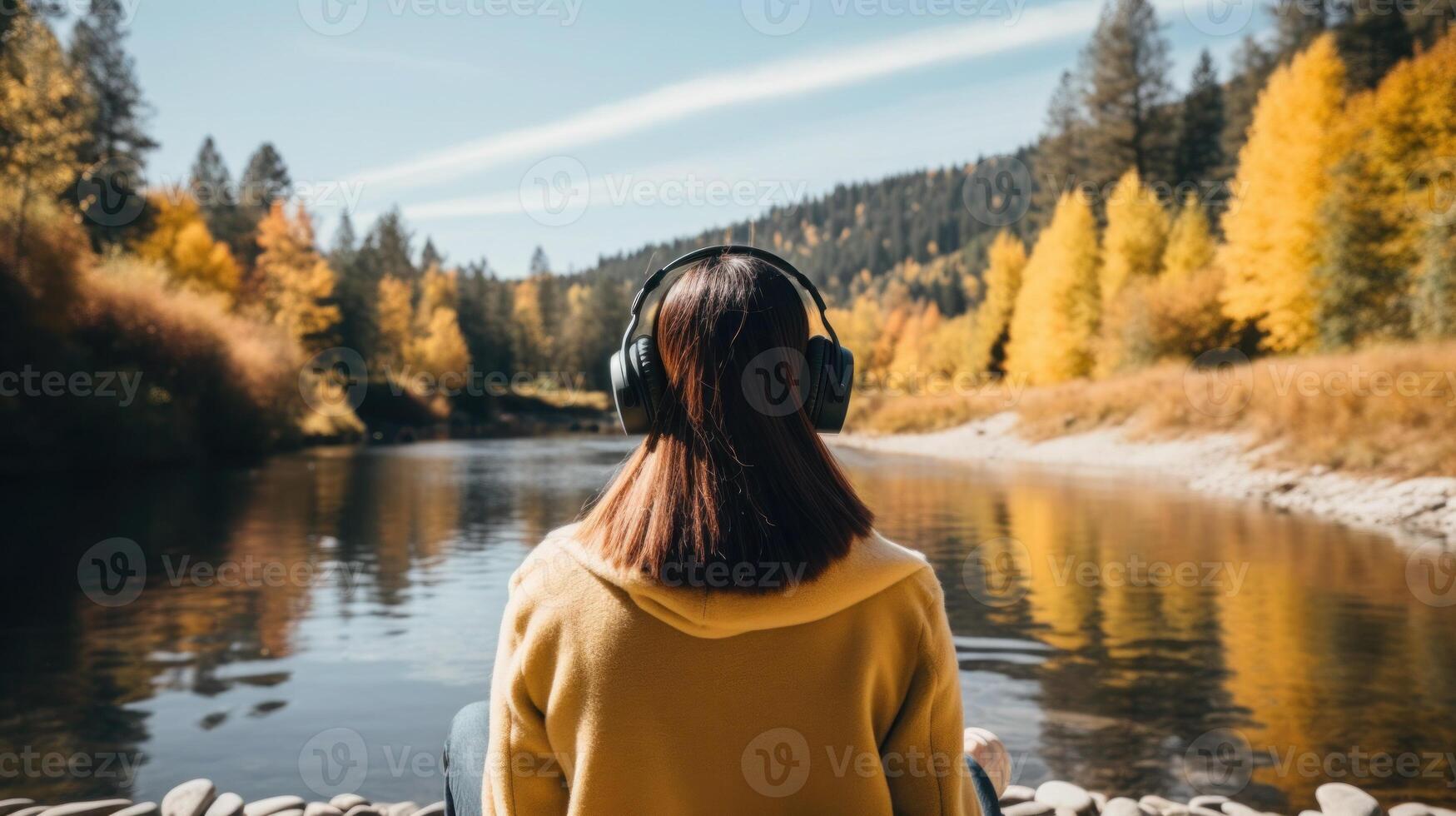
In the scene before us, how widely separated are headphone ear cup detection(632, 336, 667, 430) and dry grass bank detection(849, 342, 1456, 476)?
1672cm

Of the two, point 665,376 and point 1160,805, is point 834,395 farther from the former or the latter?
point 1160,805

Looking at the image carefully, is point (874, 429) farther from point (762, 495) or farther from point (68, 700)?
point (762, 495)

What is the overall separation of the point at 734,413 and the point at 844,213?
625 feet

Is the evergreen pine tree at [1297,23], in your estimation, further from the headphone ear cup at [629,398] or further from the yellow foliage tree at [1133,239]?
the headphone ear cup at [629,398]

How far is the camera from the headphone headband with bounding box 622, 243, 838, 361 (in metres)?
1.74

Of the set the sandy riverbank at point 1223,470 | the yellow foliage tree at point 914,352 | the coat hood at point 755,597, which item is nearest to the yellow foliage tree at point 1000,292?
the yellow foliage tree at point 914,352

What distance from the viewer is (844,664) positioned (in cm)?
158

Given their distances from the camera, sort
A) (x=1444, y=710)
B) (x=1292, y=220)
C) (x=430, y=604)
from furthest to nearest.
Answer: (x=1292, y=220)
(x=430, y=604)
(x=1444, y=710)

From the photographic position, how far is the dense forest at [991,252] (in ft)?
71.9

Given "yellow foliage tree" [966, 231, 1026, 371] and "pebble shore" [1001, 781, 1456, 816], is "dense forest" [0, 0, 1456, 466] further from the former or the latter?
"pebble shore" [1001, 781, 1456, 816]

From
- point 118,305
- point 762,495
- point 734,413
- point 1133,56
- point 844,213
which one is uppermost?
point 844,213

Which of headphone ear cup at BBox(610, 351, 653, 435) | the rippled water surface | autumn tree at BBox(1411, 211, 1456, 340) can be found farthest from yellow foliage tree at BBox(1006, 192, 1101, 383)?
headphone ear cup at BBox(610, 351, 653, 435)

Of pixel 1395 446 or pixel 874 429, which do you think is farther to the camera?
pixel 874 429

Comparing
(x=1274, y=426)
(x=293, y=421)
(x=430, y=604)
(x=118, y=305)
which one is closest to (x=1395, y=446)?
(x=1274, y=426)
